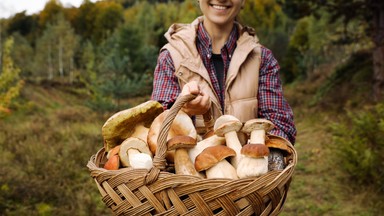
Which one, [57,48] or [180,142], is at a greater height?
[180,142]

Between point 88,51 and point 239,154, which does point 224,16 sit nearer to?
point 239,154

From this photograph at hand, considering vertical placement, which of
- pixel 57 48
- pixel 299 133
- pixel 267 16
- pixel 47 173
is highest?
pixel 267 16

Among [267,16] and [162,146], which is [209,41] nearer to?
[162,146]

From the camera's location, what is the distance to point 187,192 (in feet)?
3.85

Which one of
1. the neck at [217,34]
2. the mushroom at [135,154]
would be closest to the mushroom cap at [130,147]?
the mushroom at [135,154]

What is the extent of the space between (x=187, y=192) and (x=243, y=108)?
82 cm

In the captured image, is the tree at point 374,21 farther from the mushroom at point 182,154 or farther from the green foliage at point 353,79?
the mushroom at point 182,154

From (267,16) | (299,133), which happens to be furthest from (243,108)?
(267,16)

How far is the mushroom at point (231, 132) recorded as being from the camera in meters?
1.38

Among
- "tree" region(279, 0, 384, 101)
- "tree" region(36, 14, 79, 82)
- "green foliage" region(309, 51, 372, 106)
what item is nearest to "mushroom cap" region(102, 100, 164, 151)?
"tree" region(279, 0, 384, 101)

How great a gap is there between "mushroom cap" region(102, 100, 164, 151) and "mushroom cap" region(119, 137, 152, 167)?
8 centimetres

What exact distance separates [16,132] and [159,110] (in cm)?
742

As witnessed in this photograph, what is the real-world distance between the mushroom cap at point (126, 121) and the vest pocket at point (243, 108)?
1.67 ft

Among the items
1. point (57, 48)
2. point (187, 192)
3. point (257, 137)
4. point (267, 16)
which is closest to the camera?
point (187, 192)
